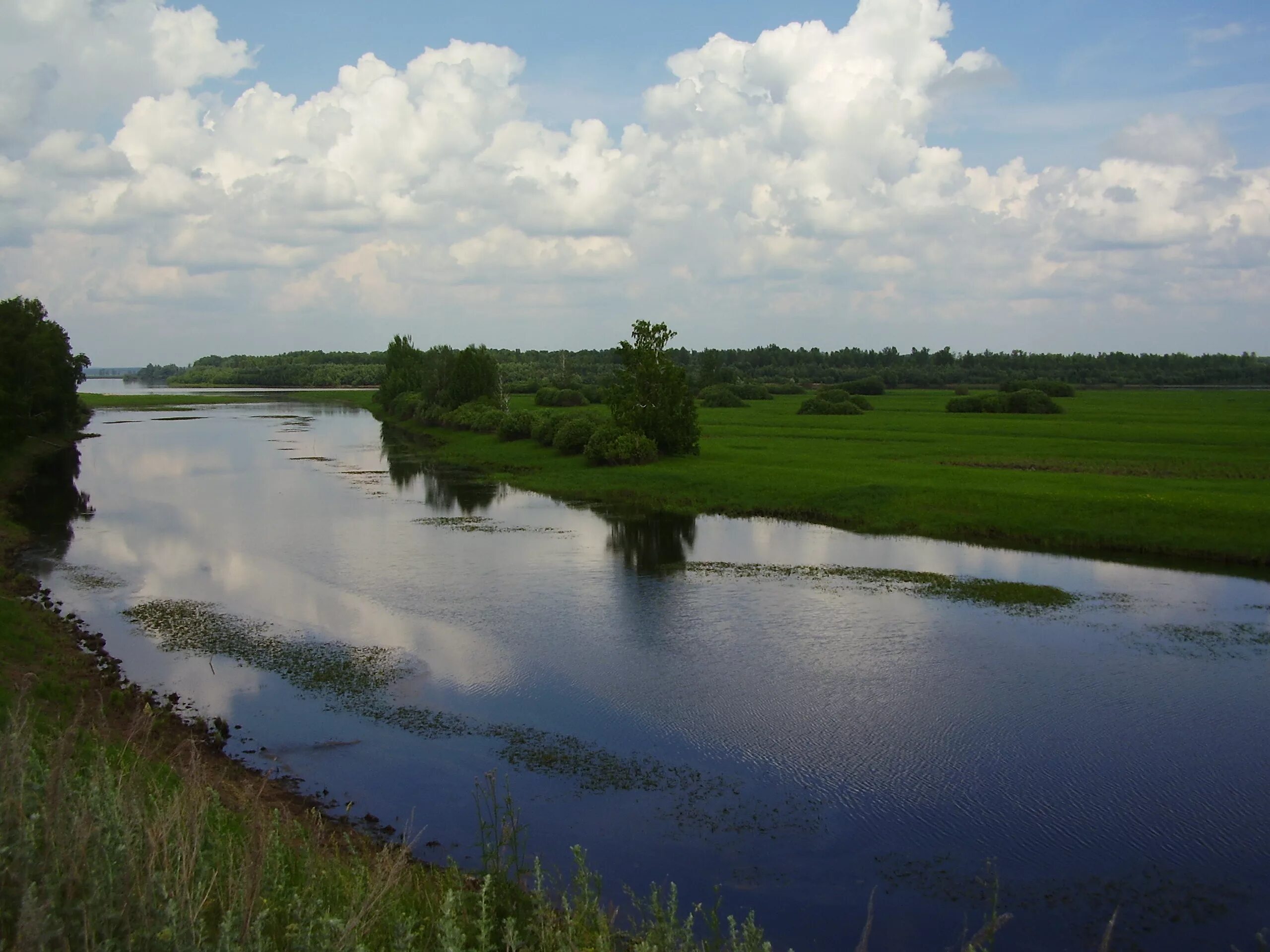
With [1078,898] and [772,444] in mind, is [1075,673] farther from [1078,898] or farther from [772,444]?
[772,444]

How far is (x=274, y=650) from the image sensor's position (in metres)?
21.1

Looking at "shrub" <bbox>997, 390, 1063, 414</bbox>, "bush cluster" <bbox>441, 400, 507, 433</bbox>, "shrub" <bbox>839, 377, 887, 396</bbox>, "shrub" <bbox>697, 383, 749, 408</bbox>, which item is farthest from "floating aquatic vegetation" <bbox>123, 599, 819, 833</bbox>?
"shrub" <bbox>839, 377, 887, 396</bbox>

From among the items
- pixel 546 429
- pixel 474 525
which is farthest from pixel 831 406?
pixel 474 525

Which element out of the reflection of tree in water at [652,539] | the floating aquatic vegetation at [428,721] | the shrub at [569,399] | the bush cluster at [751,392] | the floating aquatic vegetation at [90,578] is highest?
the bush cluster at [751,392]

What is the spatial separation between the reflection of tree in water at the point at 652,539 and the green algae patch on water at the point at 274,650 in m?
10.3

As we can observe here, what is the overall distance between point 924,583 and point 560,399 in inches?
3068

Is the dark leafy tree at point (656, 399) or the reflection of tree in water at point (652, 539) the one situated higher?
the dark leafy tree at point (656, 399)

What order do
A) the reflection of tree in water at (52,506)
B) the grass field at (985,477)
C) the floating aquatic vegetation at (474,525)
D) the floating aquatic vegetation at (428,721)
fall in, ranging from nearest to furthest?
the floating aquatic vegetation at (428,721) < the grass field at (985,477) < the reflection of tree in water at (52,506) < the floating aquatic vegetation at (474,525)

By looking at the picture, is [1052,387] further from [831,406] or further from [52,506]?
[52,506]

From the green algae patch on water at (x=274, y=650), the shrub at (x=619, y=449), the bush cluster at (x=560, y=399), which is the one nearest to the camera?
the green algae patch on water at (x=274, y=650)

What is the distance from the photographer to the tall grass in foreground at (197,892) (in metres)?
4.99

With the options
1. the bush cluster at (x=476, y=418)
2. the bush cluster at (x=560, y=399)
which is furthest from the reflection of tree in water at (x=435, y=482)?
the bush cluster at (x=560, y=399)

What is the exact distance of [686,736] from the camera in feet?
53.6

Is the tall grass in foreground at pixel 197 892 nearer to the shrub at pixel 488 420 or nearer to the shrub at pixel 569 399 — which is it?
the shrub at pixel 488 420
